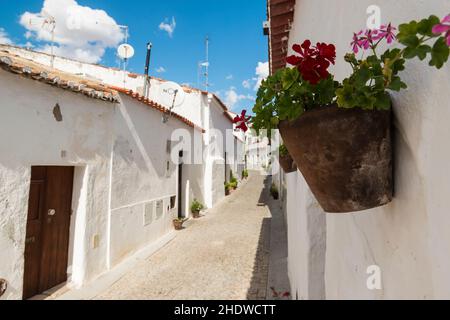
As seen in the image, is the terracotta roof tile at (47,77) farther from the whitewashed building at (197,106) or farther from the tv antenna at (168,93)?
the tv antenna at (168,93)

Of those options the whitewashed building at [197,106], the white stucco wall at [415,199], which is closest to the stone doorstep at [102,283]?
the whitewashed building at [197,106]

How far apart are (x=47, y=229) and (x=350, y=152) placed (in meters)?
5.15

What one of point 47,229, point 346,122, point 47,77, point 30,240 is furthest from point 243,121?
point 47,229

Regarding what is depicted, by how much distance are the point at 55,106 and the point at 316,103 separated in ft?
15.3

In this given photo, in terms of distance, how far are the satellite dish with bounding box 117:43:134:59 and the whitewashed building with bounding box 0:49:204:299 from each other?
3235mm

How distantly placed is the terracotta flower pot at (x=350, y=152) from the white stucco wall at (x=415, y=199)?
0.07 meters

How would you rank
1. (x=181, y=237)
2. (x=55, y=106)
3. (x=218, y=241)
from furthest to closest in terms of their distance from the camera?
(x=181, y=237) → (x=218, y=241) → (x=55, y=106)

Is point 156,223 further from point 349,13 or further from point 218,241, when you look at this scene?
point 349,13

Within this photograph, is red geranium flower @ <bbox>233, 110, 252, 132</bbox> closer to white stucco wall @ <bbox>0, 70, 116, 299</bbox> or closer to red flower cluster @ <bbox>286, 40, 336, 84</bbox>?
red flower cluster @ <bbox>286, 40, 336, 84</bbox>

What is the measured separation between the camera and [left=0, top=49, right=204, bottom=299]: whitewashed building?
377 cm

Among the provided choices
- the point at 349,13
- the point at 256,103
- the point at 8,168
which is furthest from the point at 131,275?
the point at 349,13

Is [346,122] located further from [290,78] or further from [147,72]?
[147,72]

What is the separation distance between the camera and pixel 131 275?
18.7 feet

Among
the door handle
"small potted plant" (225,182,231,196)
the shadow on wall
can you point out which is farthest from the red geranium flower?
"small potted plant" (225,182,231,196)
